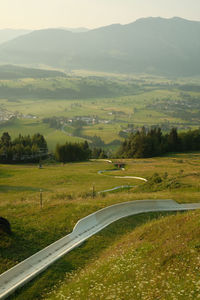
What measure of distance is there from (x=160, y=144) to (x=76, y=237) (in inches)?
3871

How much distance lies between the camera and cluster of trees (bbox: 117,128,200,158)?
373ft

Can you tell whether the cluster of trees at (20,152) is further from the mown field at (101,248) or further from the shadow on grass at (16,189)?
the mown field at (101,248)

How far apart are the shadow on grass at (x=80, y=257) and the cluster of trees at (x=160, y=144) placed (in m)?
85.4

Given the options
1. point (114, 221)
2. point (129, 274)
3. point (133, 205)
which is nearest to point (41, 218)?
point (114, 221)

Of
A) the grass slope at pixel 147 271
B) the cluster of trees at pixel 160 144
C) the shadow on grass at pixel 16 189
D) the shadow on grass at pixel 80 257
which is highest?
the cluster of trees at pixel 160 144

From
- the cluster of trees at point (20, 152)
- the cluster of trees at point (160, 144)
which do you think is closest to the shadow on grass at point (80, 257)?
the cluster of trees at point (160, 144)

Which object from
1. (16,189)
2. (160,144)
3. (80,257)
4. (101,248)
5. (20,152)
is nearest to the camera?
(80,257)

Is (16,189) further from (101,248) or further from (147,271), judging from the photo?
(147,271)

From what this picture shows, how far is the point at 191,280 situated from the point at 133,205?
655 inches

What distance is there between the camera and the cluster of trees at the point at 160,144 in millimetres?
113594

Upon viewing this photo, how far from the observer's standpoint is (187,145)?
121500 mm

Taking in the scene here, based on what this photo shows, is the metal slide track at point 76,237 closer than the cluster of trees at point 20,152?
Yes

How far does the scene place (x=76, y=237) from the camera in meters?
23.9

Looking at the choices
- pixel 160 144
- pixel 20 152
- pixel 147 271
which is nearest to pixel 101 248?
pixel 147 271
